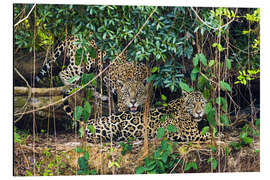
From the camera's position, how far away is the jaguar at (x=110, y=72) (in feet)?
12.6

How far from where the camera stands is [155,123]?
13.0 feet

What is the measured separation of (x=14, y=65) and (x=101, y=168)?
4.57ft

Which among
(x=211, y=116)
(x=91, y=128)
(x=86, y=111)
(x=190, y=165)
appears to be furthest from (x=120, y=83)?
(x=190, y=165)

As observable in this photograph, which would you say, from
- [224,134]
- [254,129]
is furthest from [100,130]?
[254,129]

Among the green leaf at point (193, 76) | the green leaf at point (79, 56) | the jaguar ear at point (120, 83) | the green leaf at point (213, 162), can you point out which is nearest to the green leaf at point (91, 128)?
the jaguar ear at point (120, 83)

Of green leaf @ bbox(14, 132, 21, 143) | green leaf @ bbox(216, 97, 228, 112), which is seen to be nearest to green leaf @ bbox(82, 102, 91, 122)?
green leaf @ bbox(14, 132, 21, 143)

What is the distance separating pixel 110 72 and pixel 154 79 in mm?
473

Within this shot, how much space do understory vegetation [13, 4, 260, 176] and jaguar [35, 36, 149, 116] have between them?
65mm

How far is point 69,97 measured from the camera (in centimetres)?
385

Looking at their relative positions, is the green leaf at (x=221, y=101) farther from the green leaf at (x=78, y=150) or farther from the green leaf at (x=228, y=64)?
the green leaf at (x=78, y=150)

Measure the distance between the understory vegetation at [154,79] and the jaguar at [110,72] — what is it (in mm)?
65

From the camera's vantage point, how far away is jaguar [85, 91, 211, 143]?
154 inches

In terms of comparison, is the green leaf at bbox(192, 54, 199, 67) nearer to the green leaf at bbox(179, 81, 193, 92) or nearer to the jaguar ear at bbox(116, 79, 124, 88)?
the green leaf at bbox(179, 81, 193, 92)

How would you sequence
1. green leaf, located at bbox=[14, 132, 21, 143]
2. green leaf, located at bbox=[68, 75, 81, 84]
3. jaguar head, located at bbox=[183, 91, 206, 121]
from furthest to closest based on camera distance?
jaguar head, located at bbox=[183, 91, 206, 121], green leaf, located at bbox=[68, 75, 81, 84], green leaf, located at bbox=[14, 132, 21, 143]
